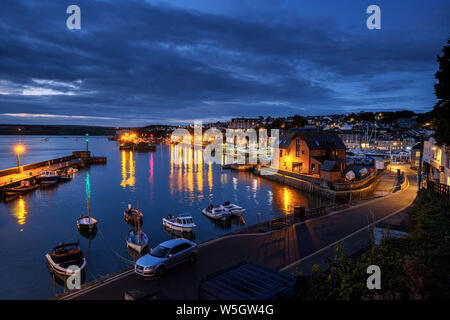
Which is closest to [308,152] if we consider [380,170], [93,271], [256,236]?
[380,170]

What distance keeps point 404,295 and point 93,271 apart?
57.4ft

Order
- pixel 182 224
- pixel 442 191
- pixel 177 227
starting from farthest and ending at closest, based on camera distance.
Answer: pixel 177 227, pixel 182 224, pixel 442 191

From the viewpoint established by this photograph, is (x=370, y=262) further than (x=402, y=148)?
No

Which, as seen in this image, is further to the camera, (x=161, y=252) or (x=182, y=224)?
(x=182, y=224)

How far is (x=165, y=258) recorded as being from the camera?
40.3 feet

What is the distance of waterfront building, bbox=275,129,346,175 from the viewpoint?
46.8 metres

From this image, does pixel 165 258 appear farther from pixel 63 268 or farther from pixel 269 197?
pixel 269 197

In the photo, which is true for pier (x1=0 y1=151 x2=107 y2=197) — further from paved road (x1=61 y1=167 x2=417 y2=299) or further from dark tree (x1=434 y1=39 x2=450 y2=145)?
dark tree (x1=434 y1=39 x2=450 y2=145)

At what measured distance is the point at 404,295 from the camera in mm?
6543

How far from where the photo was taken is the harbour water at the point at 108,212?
60.5 ft

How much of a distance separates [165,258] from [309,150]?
3861cm

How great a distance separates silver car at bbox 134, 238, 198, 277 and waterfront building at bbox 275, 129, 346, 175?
121 feet

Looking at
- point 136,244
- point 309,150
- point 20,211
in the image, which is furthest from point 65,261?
point 309,150
